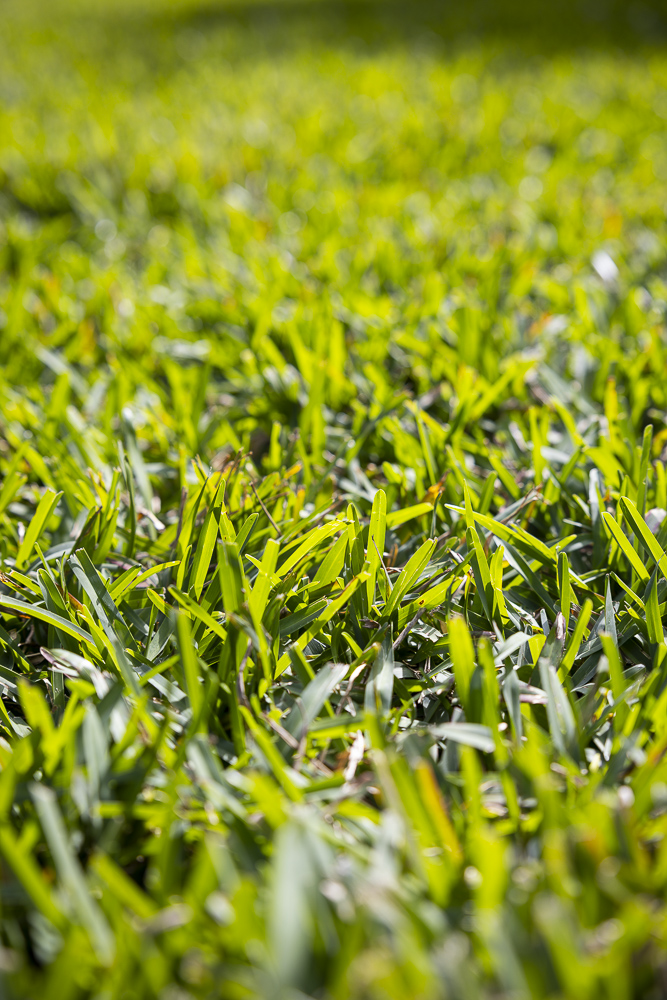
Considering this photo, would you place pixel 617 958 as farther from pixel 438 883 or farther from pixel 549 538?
pixel 549 538

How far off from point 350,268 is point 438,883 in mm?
1784

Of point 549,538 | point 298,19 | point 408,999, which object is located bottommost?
point 549,538

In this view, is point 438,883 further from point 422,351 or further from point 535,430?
point 422,351

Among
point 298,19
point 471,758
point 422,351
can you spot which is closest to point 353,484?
point 422,351

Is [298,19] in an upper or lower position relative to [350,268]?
upper

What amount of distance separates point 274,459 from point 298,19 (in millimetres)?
6691

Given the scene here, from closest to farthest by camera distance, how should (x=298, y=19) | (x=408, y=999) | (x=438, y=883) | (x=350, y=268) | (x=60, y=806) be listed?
(x=408, y=999) → (x=438, y=883) → (x=60, y=806) → (x=350, y=268) → (x=298, y=19)

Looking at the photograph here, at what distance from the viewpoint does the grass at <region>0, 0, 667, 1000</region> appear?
2.09 ft

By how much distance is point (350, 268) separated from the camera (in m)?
2.13

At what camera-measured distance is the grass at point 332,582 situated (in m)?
0.64

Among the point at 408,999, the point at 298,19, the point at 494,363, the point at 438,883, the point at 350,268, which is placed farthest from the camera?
the point at 298,19

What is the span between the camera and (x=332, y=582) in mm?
1085

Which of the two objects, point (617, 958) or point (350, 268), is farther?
point (350, 268)

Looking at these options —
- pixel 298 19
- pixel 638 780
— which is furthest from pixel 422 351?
pixel 298 19
